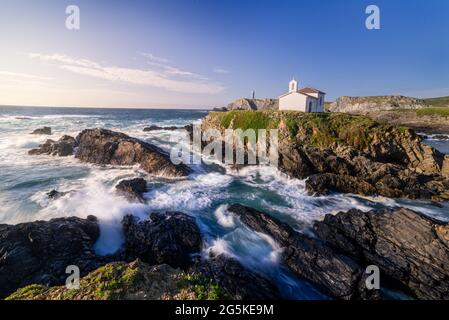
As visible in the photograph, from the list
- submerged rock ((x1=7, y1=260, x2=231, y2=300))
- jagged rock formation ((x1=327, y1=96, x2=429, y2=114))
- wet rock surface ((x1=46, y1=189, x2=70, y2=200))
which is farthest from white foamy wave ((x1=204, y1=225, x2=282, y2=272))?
jagged rock formation ((x1=327, y1=96, x2=429, y2=114))

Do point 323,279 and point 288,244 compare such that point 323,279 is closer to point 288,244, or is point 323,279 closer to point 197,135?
point 288,244

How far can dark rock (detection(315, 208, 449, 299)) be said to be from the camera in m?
10.9

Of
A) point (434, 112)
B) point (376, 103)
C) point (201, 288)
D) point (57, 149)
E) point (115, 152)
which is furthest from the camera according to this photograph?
point (376, 103)

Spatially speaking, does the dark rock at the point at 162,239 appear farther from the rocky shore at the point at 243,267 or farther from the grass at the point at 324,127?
the grass at the point at 324,127

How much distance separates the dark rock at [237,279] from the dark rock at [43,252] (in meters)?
5.52

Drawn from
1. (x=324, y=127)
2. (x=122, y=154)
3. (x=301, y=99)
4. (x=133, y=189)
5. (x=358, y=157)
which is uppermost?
(x=301, y=99)

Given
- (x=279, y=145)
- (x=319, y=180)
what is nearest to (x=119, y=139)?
(x=279, y=145)

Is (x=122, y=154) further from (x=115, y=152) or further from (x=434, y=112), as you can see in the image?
(x=434, y=112)

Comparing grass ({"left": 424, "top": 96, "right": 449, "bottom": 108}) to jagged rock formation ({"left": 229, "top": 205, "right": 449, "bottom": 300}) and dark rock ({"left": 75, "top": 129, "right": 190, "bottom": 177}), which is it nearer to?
jagged rock formation ({"left": 229, "top": 205, "right": 449, "bottom": 300})

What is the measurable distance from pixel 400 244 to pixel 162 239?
523 inches

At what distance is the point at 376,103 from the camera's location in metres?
138

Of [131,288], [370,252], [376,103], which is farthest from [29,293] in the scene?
[376,103]

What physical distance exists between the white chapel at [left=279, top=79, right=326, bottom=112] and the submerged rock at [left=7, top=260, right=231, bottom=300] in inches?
1763

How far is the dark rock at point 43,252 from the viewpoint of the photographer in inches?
385
